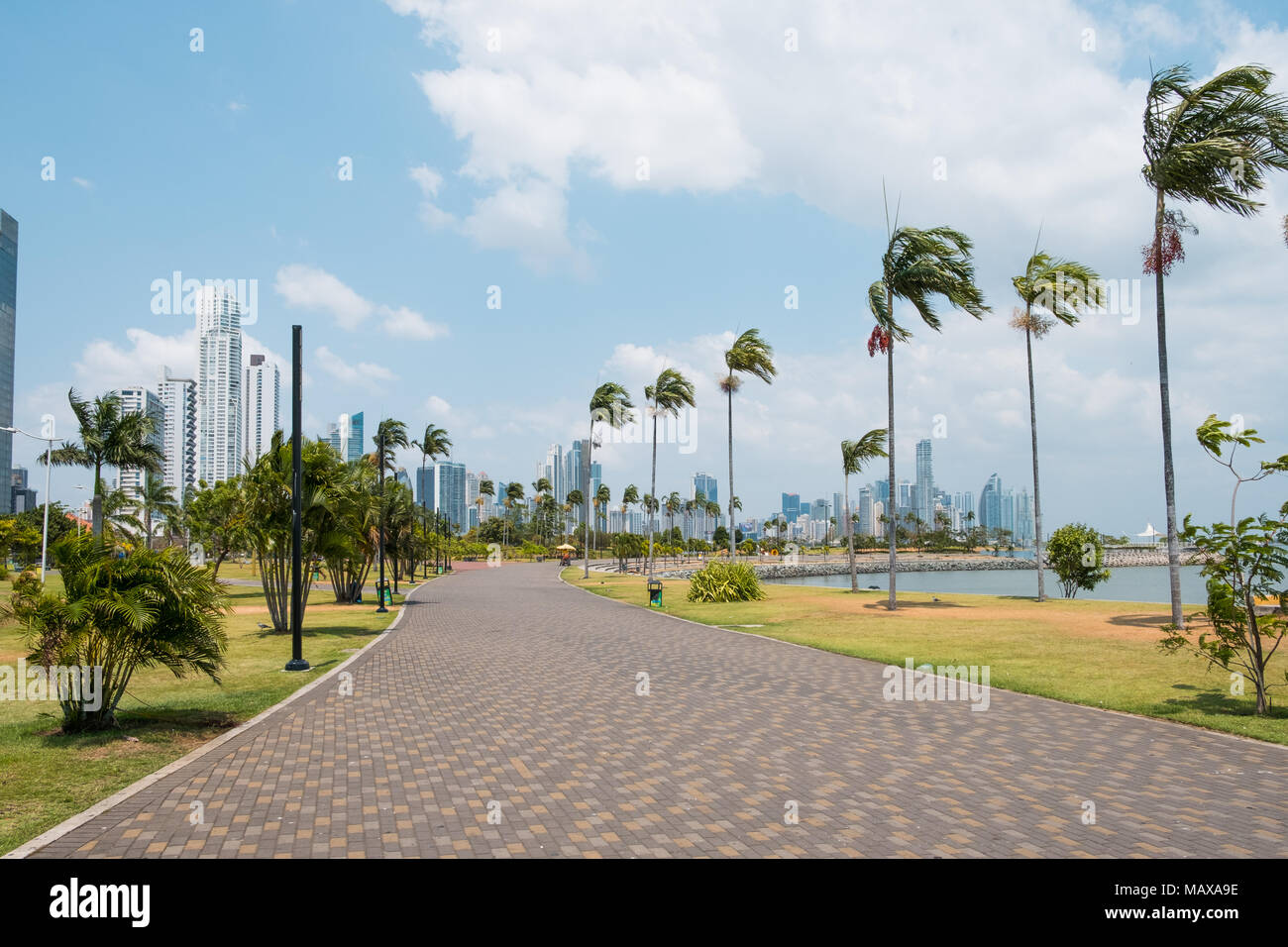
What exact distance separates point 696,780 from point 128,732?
6364mm

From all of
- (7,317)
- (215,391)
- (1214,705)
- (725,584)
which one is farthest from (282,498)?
(7,317)

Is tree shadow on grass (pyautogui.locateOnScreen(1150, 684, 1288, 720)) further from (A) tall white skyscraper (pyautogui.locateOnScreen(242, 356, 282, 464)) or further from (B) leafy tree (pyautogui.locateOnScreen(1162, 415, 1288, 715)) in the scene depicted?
(A) tall white skyscraper (pyautogui.locateOnScreen(242, 356, 282, 464))

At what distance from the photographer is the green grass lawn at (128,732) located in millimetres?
6043

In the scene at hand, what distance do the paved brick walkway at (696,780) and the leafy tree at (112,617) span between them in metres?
1.44

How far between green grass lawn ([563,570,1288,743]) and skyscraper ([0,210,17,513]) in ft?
707

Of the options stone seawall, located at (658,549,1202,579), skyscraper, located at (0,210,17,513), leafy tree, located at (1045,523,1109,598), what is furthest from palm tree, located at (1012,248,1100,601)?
skyscraper, located at (0,210,17,513)

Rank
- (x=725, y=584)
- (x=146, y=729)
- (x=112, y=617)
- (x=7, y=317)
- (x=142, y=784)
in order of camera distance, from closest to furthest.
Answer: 1. (x=142, y=784)
2. (x=112, y=617)
3. (x=146, y=729)
4. (x=725, y=584)
5. (x=7, y=317)

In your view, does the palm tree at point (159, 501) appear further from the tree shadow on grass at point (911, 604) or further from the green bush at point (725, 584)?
the tree shadow on grass at point (911, 604)

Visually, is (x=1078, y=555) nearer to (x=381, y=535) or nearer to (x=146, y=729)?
(x=381, y=535)

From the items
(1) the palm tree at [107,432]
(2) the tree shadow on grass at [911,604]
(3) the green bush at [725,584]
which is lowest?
(2) the tree shadow on grass at [911,604]

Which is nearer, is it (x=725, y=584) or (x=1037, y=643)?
(x=1037, y=643)

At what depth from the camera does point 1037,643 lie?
48.8ft

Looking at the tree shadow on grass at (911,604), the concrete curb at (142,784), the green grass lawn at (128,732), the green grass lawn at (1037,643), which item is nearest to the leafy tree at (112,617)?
the green grass lawn at (128,732)
